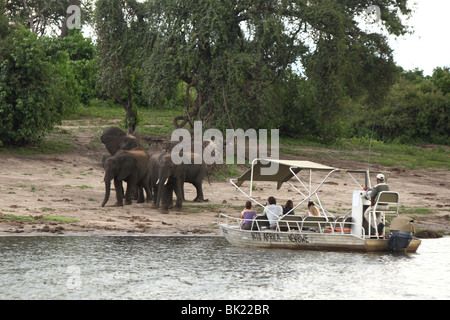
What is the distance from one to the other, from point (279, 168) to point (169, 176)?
4478 mm

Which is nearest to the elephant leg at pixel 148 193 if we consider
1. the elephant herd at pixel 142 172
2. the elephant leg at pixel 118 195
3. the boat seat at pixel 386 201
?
the elephant herd at pixel 142 172

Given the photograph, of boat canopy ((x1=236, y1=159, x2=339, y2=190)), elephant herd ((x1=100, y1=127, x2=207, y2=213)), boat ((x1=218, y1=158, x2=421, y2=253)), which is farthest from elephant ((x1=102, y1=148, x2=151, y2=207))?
boat ((x1=218, y1=158, x2=421, y2=253))

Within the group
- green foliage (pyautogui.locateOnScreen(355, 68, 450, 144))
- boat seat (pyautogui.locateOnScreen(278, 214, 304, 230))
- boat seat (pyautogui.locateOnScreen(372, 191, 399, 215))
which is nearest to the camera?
boat seat (pyautogui.locateOnScreen(372, 191, 399, 215))

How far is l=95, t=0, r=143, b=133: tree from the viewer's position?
1252 inches

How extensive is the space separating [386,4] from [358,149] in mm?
8186

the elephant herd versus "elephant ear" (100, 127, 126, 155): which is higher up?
"elephant ear" (100, 127, 126, 155)

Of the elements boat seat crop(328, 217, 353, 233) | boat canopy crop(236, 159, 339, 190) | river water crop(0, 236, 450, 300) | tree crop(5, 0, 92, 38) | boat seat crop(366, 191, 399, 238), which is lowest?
river water crop(0, 236, 450, 300)

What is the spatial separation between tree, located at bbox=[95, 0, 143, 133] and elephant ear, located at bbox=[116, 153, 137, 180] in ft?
35.6

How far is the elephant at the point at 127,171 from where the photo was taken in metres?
21.4

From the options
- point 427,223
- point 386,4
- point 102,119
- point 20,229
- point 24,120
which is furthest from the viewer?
point 102,119

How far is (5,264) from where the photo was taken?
1394 cm

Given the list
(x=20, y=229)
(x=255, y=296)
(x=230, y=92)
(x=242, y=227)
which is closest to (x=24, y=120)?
(x=230, y=92)

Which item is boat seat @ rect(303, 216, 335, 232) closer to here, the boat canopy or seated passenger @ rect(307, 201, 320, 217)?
seated passenger @ rect(307, 201, 320, 217)
